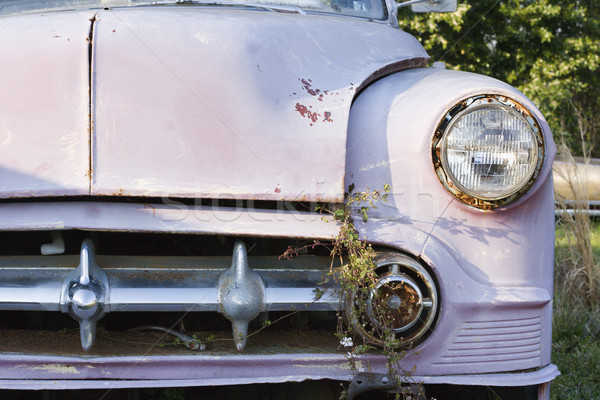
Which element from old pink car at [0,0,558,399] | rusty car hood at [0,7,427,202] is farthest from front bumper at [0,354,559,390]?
rusty car hood at [0,7,427,202]

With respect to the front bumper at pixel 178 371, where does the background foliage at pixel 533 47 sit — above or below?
above

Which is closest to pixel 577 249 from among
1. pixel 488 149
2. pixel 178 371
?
pixel 488 149

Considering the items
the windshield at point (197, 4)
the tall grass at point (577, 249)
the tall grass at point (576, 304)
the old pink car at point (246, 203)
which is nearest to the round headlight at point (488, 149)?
the old pink car at point (246, 203)

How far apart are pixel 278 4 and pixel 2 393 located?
1.76 meters

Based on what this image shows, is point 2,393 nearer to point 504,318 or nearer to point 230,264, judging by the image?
point 230,264

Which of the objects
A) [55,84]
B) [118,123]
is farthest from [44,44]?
[118,123]

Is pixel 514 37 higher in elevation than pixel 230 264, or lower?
higher

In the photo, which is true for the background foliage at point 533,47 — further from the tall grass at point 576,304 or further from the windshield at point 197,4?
the windshield at point 197,4

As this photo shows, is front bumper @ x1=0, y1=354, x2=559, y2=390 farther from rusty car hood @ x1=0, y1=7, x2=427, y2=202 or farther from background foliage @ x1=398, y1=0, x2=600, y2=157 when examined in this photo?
background foliage @ x1=398, y1=0, x2=600, y2=157

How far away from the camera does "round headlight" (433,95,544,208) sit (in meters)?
1.72

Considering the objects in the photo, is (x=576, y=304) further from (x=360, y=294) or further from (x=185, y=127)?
(x=185, y=127)

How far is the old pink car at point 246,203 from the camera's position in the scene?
168cm

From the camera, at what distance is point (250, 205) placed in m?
1.75

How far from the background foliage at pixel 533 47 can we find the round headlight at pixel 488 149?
10.0 metres
